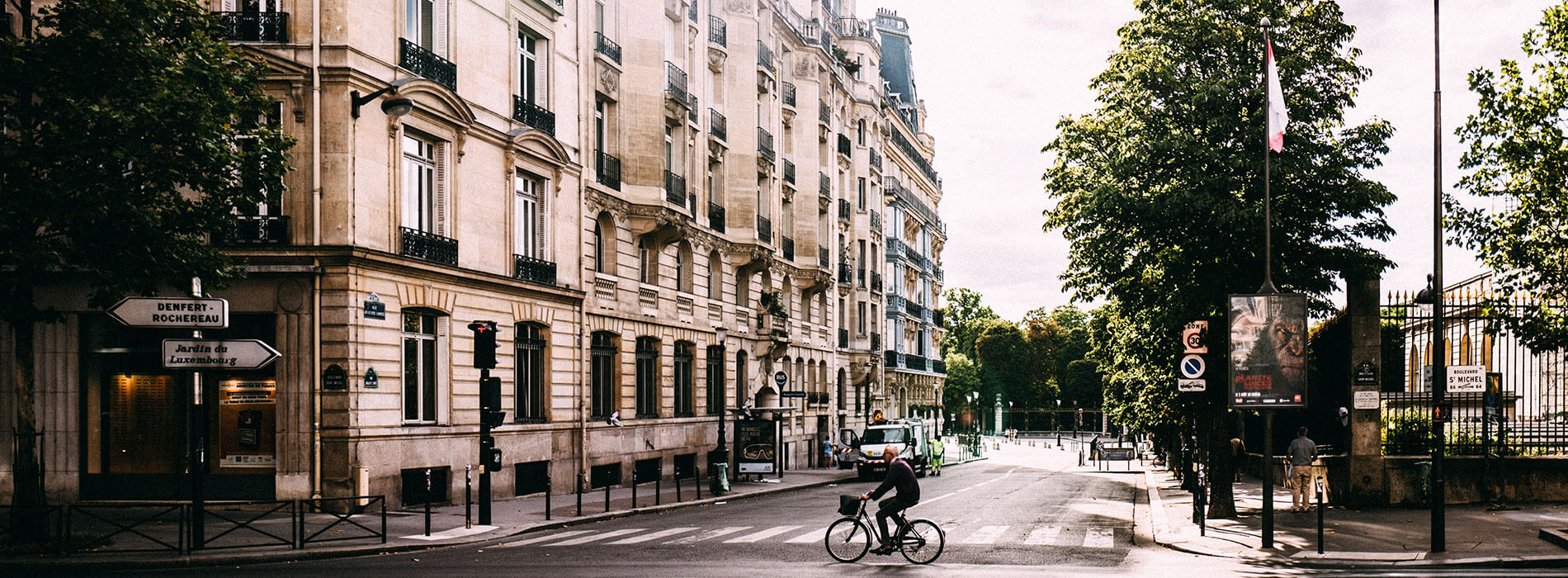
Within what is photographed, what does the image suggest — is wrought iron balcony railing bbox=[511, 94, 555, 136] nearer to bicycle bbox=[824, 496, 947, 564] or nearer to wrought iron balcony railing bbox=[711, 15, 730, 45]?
wrought iron balcony railing bbox=[711, 15, 730, 45]

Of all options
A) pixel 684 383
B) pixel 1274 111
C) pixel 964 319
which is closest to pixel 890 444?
pixel 684 383

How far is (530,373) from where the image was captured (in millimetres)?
32875

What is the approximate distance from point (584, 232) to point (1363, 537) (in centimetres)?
2121

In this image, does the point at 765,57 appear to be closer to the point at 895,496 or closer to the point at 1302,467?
the point at 1302,467

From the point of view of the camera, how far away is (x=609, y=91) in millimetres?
37375

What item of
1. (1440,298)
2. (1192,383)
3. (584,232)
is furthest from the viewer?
(584,232)

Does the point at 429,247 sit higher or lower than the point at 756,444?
higher

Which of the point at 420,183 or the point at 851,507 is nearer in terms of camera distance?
the point at 851,507

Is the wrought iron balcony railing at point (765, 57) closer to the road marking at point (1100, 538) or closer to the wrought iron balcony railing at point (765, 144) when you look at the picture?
the wrought iron balcony railing at point (765, 144)

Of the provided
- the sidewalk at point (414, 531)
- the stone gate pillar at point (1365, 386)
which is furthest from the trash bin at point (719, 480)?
the stone gate pillar at point (1365, 386)

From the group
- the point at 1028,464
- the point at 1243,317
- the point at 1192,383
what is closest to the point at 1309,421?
the point at 1192,383

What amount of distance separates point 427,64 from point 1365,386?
64.6ft

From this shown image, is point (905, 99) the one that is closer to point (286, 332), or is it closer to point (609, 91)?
point (609, 91)

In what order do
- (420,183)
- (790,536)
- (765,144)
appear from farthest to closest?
1. (765,144)
2. (420,183)
3. (790,536)
